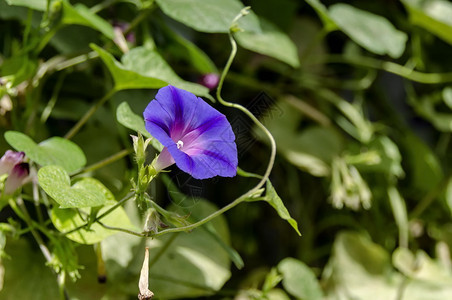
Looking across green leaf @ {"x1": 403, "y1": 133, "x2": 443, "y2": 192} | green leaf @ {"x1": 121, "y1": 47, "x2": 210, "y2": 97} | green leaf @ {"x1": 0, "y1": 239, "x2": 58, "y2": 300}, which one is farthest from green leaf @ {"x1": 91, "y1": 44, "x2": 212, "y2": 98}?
green leaf @ {"x1": 403, "y1": 133, "x2": 443, "y2": 192}

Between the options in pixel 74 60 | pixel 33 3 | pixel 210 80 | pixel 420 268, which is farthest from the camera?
pixel 420 268

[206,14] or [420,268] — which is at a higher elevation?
[206,14]

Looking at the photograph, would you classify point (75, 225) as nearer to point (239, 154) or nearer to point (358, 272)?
point (239, 154)

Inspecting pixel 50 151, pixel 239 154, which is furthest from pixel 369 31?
pixel 50 151

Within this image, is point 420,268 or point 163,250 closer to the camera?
point 163,250

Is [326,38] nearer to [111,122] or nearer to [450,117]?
[450,117]

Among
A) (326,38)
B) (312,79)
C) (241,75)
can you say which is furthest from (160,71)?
(326,38)

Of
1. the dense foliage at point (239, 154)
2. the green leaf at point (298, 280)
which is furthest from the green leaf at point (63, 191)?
the green leaf at point (298, 280)
